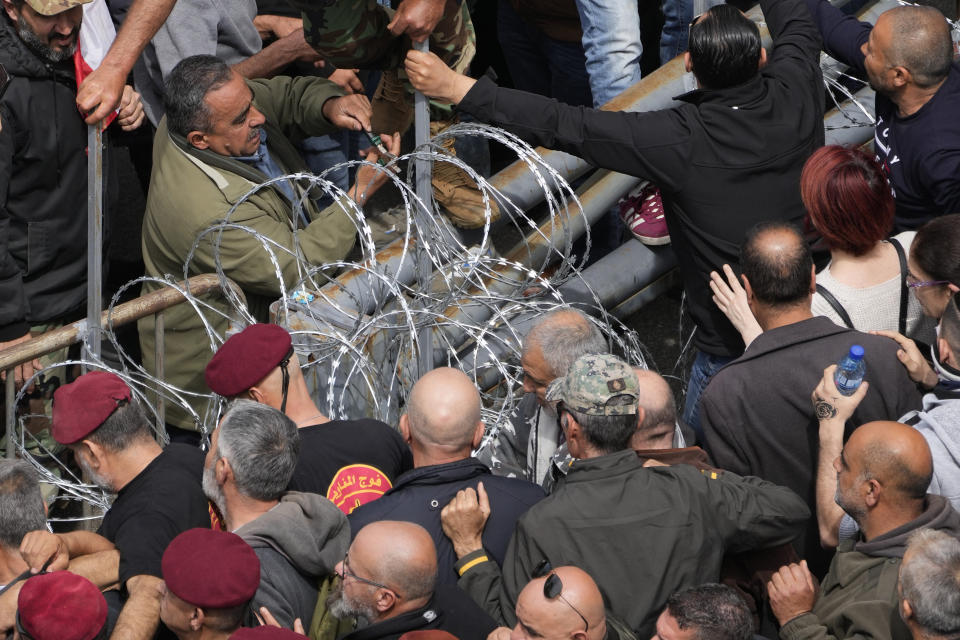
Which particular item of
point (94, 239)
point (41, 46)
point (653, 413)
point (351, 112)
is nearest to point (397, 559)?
point (653, 413)

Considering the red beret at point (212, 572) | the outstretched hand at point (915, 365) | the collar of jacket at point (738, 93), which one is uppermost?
the collar of jacket at point (738, 93)

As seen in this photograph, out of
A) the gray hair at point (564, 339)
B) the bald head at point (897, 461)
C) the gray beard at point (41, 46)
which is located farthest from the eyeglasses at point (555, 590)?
the gray beard at point (41, 46)

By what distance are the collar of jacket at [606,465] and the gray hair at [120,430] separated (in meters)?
1.33

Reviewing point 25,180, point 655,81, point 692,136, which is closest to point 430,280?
point 692,136

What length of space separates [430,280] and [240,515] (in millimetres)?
1329

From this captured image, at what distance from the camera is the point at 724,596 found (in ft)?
8.97

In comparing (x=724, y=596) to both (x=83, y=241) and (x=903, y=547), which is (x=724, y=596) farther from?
(x=83, y=241)

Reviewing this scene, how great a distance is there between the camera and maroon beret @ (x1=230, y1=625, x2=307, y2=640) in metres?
2.52

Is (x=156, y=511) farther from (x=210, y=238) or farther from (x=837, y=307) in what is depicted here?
(x=837, y=307)

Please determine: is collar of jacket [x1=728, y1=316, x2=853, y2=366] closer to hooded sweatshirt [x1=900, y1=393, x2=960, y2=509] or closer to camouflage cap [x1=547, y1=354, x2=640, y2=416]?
hooded sweatshirt [x1=900, y1=393, x2=960, y2=509]

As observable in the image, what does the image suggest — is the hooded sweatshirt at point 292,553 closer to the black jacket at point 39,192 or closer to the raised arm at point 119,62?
the raised arm at point 119,62

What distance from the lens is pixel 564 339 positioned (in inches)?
142

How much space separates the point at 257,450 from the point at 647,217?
94.9 inches

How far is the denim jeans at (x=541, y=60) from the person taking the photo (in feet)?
19.0
